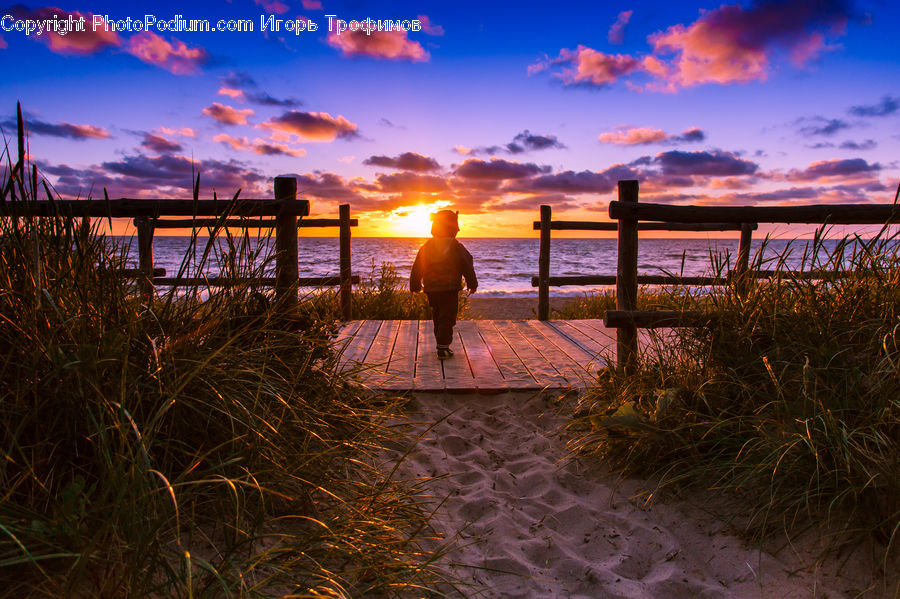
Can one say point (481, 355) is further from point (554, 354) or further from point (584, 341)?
point (584, 341)

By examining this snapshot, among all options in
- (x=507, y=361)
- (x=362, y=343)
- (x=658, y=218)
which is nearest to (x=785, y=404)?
(x=658, y=218)

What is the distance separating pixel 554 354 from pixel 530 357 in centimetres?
31

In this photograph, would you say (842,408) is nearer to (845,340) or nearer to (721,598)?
(845,340)

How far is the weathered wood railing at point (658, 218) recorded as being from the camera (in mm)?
4059

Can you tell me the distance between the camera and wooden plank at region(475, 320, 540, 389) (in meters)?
4.77

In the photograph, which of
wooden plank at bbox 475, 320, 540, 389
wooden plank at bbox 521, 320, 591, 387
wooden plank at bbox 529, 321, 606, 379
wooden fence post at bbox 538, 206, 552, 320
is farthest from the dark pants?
wooden fence post at bbox 538, 206, 552, 320

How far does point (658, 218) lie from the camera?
14.2 ft

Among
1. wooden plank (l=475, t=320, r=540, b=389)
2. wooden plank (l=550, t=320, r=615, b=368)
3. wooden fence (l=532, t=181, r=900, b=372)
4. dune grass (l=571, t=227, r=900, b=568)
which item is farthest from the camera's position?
wooden plank (l=550, t=320, r=615, b=368)

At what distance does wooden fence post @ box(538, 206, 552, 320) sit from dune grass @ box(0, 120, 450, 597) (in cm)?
595

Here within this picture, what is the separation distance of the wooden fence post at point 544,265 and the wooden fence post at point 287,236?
464 centimetres

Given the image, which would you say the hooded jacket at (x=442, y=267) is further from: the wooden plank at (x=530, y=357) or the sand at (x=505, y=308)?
the sand at (x=505, y=308)

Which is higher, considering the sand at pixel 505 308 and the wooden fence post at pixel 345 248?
the wooden fence post at pixel 345 248

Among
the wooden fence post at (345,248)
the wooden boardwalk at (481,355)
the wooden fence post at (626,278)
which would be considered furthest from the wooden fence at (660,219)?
the wooden fence post at (345,248)

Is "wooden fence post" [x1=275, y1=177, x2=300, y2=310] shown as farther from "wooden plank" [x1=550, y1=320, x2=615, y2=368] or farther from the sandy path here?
"wooden plank" [x1=550, y1=320, x2=615, y2=368]
